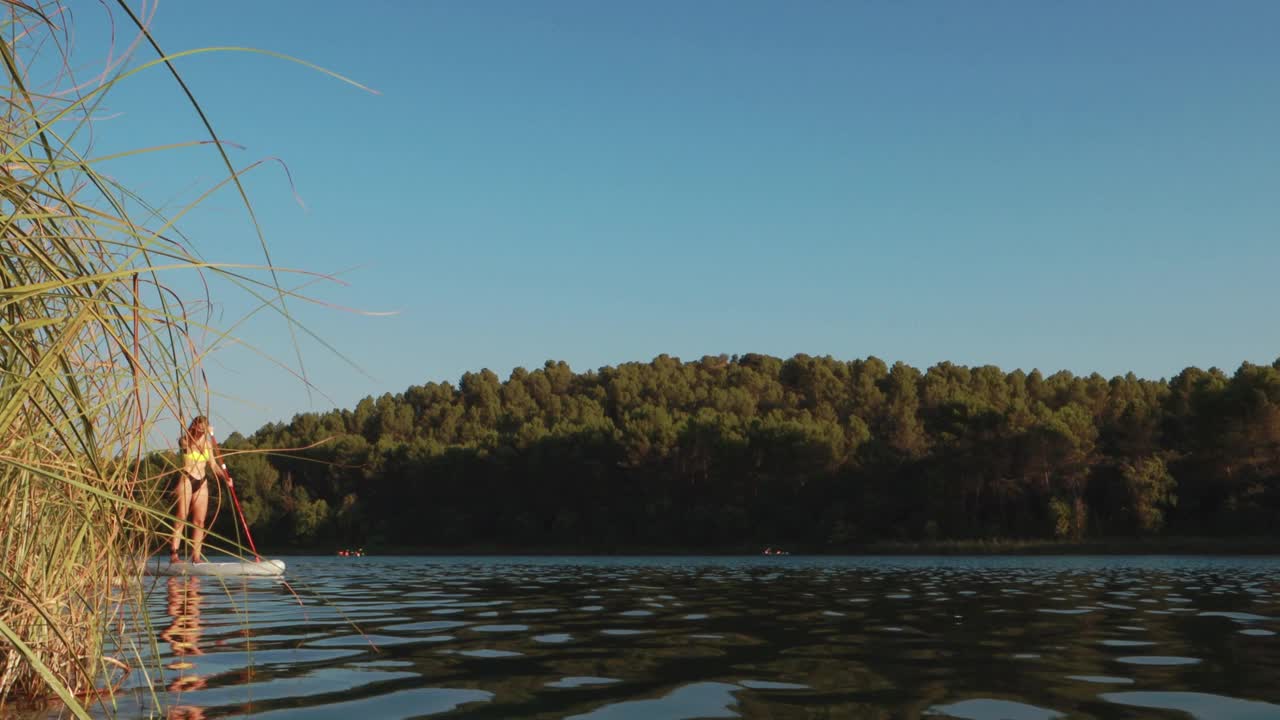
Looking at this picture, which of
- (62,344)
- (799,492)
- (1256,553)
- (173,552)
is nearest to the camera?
(62,344)

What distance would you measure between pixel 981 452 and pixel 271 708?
60.4 m

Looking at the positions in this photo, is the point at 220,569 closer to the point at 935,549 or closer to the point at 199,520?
the point at 199,520

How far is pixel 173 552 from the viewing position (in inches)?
126

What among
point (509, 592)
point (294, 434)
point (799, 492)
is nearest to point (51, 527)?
point (509, 592)

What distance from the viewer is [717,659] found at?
599cm

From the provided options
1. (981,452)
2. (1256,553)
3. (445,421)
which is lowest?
(1256,553)

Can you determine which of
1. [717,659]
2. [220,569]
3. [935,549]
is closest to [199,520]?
[220,569]

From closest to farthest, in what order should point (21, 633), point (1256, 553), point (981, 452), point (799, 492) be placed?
point (21, 633) < point (1256, 553) < point (981, 452) < point (799, 492)

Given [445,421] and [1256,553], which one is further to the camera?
[445,421]

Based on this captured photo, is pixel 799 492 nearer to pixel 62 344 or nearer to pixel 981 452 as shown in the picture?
pixel 981 452

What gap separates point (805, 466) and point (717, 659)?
204 ft

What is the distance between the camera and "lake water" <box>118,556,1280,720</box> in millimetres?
4387

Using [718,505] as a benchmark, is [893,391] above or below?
above

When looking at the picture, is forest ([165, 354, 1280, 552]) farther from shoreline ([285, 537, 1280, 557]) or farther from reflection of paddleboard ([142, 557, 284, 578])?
reflection of paddleboard ([142, 557, 284, 578])
